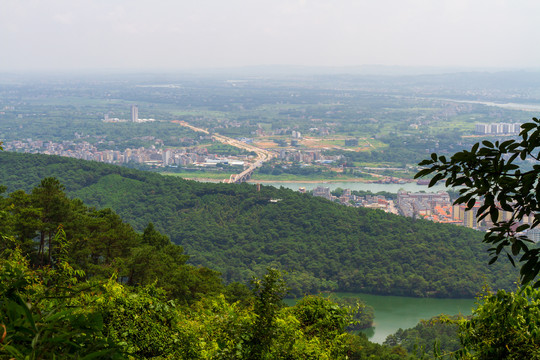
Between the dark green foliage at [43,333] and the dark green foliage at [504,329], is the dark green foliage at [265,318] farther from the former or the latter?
the dark green foliage at [43,333]

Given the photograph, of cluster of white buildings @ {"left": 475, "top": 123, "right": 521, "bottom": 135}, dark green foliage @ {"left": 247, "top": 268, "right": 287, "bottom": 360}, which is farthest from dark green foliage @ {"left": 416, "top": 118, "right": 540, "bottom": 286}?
cluster of white buildings @ {"left": 475, "top": 123, "right": 521, "bottom": 135}

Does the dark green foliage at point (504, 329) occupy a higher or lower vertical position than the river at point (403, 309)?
higher

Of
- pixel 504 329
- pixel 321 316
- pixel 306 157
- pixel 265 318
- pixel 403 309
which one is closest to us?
pixel 504 329

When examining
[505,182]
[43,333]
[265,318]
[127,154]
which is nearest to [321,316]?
[265,318]

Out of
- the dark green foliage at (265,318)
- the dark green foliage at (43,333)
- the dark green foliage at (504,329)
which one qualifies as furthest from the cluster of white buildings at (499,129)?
the dark green foliage at (43,333)

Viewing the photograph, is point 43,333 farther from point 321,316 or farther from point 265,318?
point 321,316

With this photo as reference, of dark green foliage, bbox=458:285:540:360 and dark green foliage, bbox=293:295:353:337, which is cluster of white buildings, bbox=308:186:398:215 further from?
dark green foliage, bbox=458:285:540:360
